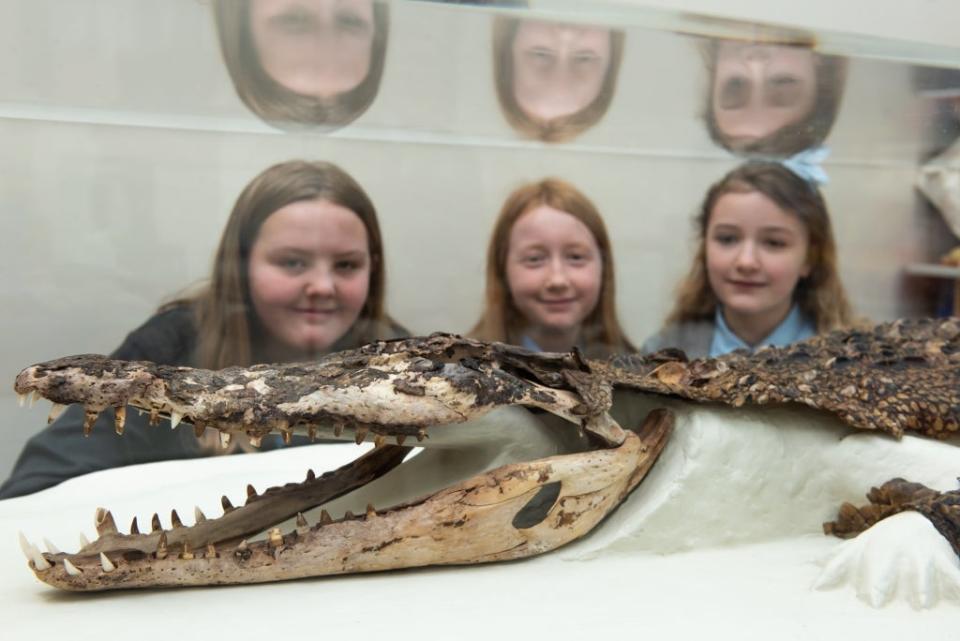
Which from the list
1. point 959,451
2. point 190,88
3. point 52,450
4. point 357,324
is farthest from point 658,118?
point 52,450

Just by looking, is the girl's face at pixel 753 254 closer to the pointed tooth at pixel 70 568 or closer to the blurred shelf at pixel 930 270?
the blurred shelf at pixel 930 270

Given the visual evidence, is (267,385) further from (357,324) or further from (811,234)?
(811,234)

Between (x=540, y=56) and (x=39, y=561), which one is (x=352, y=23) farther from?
(x=39, y=561)

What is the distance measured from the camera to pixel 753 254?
4387 mm

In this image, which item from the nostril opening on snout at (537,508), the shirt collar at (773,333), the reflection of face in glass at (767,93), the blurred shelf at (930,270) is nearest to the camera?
the nostril opening on snout at (537,508)

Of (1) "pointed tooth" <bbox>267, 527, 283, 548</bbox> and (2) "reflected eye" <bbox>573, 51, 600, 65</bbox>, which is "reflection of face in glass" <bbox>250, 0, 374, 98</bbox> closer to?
(2) "reflected eye" <bbox>573, 51, 600, 65</bbox>

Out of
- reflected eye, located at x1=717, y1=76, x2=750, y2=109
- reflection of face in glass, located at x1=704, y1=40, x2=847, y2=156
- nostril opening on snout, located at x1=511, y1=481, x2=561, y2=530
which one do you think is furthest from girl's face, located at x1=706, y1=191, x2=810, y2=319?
nostril opening on snout, located at x1=511, y1=481, x2=561, y2=530

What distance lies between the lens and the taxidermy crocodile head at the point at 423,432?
5.16 feet

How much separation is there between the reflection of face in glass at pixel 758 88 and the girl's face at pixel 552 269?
2.92ft

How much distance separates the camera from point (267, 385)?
64.1 inches

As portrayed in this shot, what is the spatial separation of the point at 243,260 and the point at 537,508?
1994 millimetres

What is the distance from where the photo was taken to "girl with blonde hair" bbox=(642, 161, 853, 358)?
4371mm

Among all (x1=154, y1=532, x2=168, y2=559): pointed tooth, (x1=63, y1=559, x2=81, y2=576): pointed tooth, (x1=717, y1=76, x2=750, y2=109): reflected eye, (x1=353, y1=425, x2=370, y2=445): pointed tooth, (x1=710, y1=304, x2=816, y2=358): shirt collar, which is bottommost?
(x1=63, y1=559, x2=81, y2=576): pointed tooth

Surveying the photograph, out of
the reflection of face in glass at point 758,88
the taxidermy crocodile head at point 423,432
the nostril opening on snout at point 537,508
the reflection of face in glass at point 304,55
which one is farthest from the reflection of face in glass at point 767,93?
the nostril opening on snout at point 537,508
